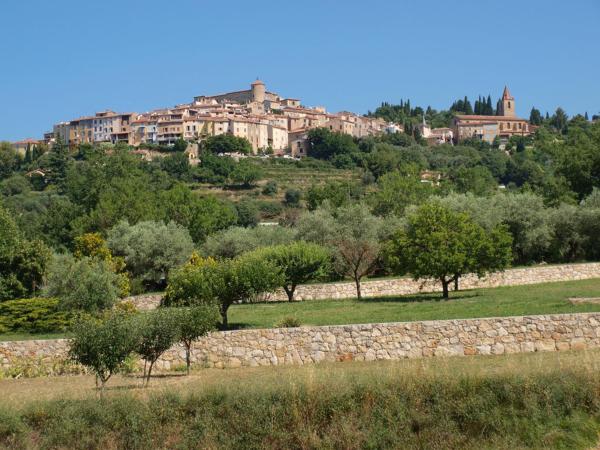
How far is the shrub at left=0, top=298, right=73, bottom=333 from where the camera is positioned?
30609 millimetres

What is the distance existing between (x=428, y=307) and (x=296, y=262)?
1065 cm

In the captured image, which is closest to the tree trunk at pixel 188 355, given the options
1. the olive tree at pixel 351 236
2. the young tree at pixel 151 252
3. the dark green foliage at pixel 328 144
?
the olive tree at pixel 351 236

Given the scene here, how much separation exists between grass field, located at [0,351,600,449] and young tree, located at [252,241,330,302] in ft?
66.2

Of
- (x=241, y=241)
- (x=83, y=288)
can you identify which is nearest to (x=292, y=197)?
(x=241, y=241)

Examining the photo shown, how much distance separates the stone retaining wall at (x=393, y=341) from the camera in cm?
2156

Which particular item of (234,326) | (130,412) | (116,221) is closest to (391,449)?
(130,412)

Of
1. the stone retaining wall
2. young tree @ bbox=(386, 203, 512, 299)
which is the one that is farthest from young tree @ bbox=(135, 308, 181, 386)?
young tree @ bbox=(386, 203, 512, 299)

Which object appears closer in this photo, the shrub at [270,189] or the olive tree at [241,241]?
the olive tree at [241,241]

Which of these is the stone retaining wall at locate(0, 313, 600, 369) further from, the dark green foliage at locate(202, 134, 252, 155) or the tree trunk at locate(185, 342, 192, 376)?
the dark green foliage at locate(202, 134, 252, 155)

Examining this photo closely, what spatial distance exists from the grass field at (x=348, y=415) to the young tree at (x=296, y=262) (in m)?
20.2

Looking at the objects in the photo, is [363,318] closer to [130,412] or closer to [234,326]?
[234,326]

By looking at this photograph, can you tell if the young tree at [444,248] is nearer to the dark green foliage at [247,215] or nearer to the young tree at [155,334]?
the young tree at [155,334]

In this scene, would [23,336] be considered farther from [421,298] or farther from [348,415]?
[348,415]

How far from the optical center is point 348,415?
16.3m
